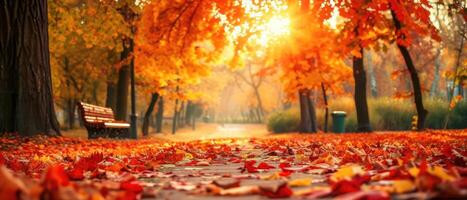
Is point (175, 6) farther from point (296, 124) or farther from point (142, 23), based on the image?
point (296, 124)

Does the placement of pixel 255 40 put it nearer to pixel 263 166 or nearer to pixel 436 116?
pixel 436 116

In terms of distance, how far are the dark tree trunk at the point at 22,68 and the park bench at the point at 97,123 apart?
337cm

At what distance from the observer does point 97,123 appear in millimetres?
14383

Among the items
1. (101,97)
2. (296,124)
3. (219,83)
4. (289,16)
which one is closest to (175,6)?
(289,16)

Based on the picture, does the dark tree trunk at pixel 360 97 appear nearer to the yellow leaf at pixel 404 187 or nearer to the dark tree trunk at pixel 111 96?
the dark tree trunk at pixel 111 96

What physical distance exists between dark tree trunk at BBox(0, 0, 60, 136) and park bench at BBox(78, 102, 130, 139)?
3.37 m

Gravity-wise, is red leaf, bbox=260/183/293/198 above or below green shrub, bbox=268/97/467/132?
below

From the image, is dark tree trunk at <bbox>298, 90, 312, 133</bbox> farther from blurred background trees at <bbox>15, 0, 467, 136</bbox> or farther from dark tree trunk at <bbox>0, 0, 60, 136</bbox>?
dark tree trunk at <bbox>0, 0, 60, 136</bbox>

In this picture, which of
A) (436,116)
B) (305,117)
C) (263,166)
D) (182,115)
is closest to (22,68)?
(263,166)

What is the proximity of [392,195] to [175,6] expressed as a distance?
1237 cm

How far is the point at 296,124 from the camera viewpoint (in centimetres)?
2802

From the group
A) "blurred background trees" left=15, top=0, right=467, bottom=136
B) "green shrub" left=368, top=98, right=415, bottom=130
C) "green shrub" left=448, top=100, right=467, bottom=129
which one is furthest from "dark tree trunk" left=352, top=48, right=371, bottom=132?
"green shrub" left=448, top=100, right=467, bottom=129

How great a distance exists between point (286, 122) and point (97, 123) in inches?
623

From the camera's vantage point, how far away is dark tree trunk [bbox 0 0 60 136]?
33.5 ft
